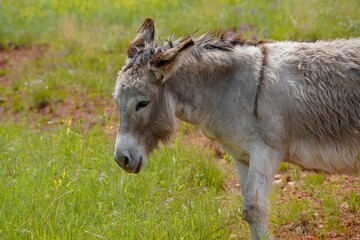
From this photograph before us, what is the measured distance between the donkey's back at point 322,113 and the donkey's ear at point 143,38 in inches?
36.0

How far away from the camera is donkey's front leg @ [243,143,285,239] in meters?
→ 4.34

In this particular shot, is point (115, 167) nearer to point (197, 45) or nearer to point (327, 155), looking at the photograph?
point (197, 45)

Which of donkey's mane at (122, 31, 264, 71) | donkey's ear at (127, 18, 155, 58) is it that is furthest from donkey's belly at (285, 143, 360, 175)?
donkey's ear at (127, 18, 155, 58)

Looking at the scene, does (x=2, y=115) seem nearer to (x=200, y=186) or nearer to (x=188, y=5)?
(x=200, y=186)

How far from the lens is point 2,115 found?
8383 mm

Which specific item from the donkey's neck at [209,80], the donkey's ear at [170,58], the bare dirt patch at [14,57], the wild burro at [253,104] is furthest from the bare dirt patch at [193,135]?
the donkey's ear at [170,58]

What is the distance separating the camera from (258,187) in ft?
14.3

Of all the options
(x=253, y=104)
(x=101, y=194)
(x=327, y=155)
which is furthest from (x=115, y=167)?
(x=327, y=155)

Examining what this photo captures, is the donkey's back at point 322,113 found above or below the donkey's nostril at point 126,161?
above

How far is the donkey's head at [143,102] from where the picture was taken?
428cm

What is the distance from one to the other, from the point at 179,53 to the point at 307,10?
18.6 feet

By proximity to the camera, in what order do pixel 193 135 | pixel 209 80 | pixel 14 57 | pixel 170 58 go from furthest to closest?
pixel 14 57
pixel 193 135
pixel 209 80
pixel 170 58

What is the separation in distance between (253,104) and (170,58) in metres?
0.68

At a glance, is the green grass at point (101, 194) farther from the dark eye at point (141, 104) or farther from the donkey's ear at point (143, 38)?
the donkey's ear at point (143, 38)
